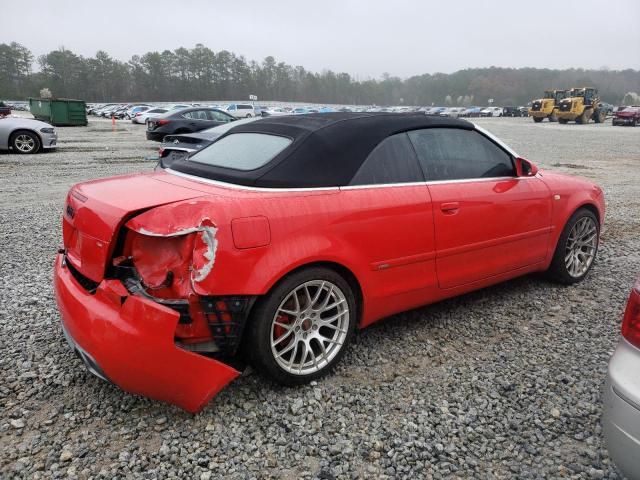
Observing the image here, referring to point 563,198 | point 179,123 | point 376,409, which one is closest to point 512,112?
point 179,123

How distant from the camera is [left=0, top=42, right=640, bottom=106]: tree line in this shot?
304 feet

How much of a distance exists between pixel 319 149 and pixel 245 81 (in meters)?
124

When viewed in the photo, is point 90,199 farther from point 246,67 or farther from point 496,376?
point 246,67

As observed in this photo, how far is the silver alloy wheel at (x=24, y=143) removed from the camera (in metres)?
13.8

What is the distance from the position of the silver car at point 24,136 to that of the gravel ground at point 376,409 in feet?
38.4

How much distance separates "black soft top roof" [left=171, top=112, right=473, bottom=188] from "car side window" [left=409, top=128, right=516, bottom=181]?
11 centimetres

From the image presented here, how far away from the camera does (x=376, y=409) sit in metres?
2.64

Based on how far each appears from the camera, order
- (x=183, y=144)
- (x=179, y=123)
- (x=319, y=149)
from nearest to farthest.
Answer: (x=319, y=149), (x=183, y=144), (x=179, y=123)

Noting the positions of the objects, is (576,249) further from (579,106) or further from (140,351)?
(579,106)

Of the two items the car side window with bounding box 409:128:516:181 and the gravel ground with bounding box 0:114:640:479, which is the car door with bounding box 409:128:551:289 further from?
the gravel ground with bounding box 0:114:640:479

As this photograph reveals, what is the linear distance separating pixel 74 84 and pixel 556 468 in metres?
109

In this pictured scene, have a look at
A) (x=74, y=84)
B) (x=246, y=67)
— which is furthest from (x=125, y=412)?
(x=246, y=67)

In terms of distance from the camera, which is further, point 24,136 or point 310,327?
point 24,136

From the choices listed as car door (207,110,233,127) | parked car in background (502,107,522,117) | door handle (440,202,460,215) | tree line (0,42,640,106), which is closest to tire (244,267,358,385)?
door handle (440,202,460,215)
